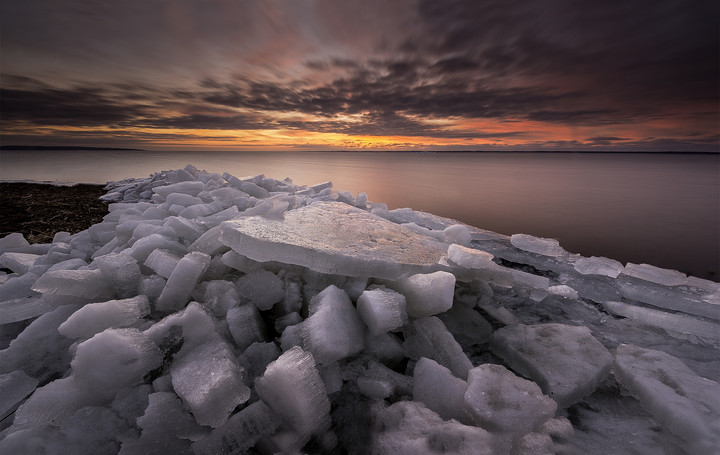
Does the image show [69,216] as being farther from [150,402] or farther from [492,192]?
[492,192]

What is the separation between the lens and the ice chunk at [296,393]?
3.48ft

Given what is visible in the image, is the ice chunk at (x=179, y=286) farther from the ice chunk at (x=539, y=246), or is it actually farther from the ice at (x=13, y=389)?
the ice chunk at (x=539, y=246)

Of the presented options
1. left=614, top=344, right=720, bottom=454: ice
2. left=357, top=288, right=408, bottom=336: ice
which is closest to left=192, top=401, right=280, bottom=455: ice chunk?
left=357, top=288, right=408, bottom=336: ice

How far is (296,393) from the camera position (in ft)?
3.48

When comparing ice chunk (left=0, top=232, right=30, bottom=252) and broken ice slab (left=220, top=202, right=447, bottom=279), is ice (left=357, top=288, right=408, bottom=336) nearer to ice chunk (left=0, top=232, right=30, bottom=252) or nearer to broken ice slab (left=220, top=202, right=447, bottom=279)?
broken ice slab (left=220, top=202, right=447, bottom=279)

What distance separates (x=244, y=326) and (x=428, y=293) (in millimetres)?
873

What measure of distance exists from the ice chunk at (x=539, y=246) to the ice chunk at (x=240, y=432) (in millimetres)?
3150

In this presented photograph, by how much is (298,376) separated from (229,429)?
275 millimetres

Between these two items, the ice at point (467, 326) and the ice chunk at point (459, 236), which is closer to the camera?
the ice at point (467, 326)

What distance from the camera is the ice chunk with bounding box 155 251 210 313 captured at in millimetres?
1532

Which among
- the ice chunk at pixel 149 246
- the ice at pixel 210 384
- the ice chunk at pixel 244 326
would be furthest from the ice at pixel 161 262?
the ice at pixel 210 384

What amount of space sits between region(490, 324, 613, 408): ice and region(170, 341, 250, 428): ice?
3.94 feet

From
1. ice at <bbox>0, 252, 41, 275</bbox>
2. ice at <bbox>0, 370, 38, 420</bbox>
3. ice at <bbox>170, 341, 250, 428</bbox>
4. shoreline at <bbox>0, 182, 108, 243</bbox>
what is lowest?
shoreline at <bbox>0, 182, 108, 243</bbox>

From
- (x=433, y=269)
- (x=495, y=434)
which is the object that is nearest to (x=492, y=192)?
(x=433, y=269)
